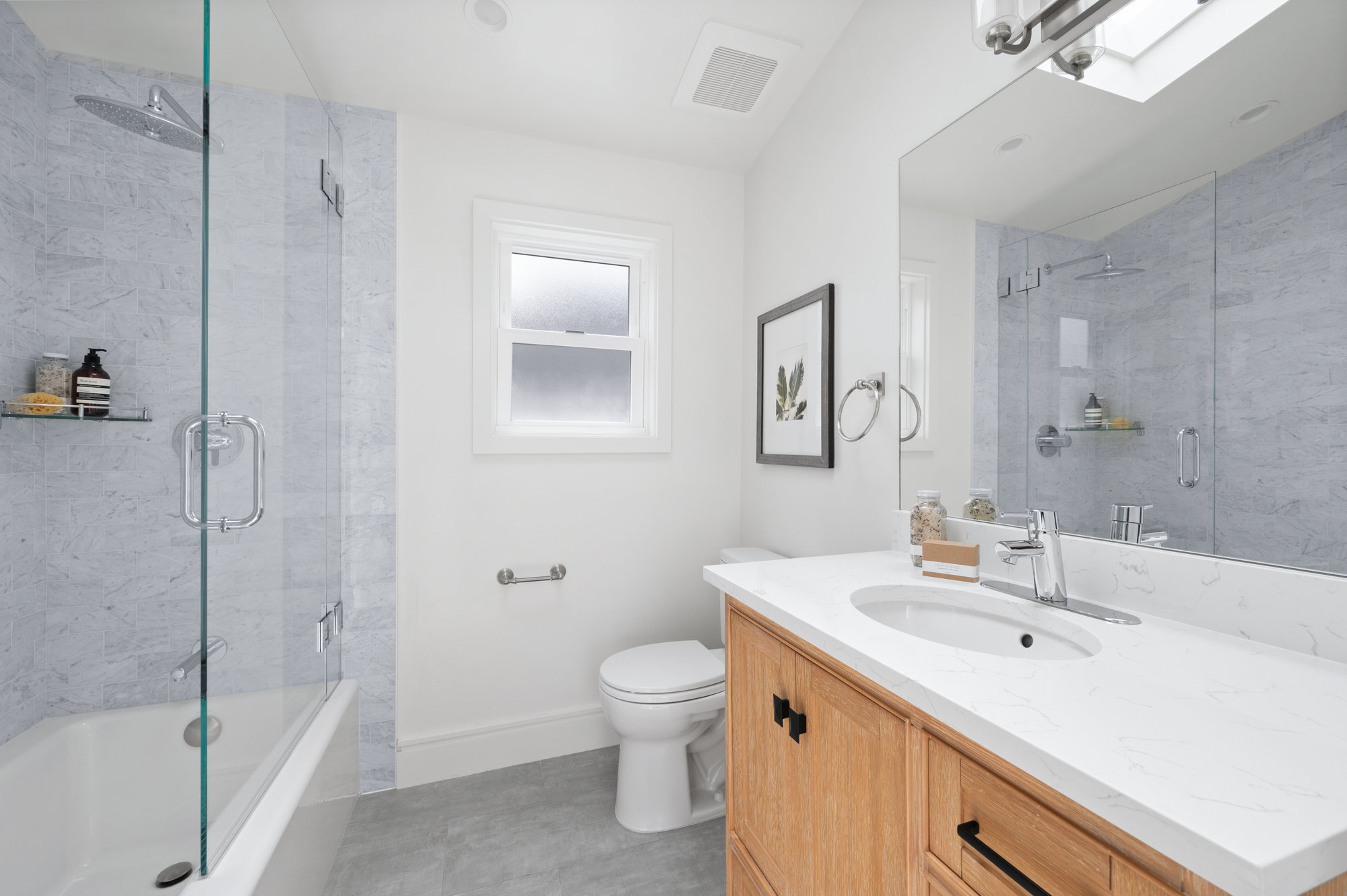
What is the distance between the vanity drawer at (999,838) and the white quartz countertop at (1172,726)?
0.20 ft

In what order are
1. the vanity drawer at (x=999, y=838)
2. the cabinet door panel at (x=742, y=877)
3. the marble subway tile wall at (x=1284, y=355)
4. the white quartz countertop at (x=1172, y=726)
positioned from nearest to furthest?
the white quartz countertop at (x=1172, y=726) → the vanity drawer at (x=999, y=838) → the marble subway tile wall at (x=1284, y=355) → the cabinet door panel at (x=742, y=877)

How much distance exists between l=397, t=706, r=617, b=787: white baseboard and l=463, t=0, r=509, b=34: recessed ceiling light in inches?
93.7

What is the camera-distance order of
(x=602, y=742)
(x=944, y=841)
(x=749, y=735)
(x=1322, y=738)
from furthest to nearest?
(x=602, y=742) → (x=749, y=735) → (x=944, y=841) → (x=1322, y=738)

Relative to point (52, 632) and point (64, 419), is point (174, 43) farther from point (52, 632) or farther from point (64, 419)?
point (52, 632)

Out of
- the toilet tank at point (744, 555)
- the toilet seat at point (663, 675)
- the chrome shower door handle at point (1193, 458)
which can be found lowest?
the toilet seat at point (663, 675)

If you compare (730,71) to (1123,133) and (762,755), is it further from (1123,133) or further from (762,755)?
(762,755)

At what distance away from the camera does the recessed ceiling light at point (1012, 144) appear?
1.17 m

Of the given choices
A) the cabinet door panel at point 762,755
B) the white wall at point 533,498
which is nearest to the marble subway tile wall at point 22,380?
the white wall at point 533,498

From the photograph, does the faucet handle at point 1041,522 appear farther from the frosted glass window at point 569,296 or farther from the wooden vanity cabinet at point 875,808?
the frosted glass window at point 569,296

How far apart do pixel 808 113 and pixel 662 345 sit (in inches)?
39.1

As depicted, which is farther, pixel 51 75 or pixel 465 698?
pixel 465 698

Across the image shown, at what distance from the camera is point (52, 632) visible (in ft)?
4.98

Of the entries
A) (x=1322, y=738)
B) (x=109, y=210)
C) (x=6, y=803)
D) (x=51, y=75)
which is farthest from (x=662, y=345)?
(x=6, y=803)

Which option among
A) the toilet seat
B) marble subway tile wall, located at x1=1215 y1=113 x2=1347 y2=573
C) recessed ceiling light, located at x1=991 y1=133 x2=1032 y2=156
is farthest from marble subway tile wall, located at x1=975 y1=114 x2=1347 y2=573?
the toilet seat
